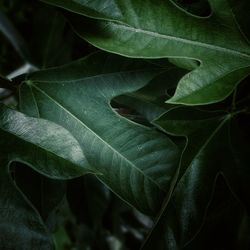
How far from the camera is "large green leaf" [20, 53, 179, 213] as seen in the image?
677 millimetres

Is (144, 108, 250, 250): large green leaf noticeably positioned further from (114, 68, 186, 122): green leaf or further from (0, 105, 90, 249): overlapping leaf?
(0, 105, 90, 249): overlapping leaf

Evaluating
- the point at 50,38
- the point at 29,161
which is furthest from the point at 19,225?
the point at 50,38

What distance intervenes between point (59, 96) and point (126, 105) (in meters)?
0.18

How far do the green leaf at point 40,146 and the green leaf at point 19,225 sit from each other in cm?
6

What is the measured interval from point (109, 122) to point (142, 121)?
0.13m

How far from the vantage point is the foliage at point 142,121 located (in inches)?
24.3

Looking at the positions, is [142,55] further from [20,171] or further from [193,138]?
[20,171]

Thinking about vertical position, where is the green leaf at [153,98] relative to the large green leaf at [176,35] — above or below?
below

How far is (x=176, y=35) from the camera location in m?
0.65

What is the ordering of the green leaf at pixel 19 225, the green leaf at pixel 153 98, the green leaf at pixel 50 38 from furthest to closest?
the green leaf at pixel 50 38 → the green leaf at pixel 153 98 → the green leaf at pixel 19 225

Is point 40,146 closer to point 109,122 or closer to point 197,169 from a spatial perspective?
point 109,122

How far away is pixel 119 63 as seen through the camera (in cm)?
73

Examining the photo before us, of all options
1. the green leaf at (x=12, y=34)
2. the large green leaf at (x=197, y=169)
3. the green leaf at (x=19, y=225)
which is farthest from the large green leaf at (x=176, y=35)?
the green leaf at (x=12, y=34)

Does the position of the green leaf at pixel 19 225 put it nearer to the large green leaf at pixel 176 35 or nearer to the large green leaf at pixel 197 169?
the large green leaf at pixel 197 169
